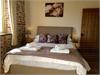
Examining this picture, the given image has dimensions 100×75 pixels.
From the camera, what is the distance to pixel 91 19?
215 inches

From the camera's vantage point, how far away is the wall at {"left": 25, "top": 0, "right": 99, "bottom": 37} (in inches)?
218

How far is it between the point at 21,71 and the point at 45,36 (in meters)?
2.16

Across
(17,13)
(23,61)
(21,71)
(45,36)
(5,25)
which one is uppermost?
(17,13)

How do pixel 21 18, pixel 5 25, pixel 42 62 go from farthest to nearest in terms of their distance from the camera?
pixel 21 18 → pixel 5 25 → pixel 42 62

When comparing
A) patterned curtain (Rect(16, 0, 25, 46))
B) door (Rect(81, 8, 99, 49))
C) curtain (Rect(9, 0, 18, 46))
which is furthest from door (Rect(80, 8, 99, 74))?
curtain (Rect(9, 0, 18, 46))

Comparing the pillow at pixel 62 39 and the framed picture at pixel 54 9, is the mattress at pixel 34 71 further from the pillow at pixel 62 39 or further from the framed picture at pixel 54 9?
the framed picture at pixel 54 9

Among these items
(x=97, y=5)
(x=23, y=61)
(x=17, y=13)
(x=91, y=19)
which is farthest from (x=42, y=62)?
(x=97, y=5)

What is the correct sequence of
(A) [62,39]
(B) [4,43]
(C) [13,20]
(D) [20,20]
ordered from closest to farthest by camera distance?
1. (B) [4,43]
2. (C) [13,20]
3. (A) [62,39]
4. (D) [20,20]

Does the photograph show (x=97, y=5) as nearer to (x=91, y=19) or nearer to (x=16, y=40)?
(x=91, y=19)

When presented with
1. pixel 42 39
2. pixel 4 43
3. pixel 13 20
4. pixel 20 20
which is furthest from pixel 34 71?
pixel 20 20

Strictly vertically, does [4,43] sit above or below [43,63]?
above

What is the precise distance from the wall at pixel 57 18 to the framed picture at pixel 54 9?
0.38 feet

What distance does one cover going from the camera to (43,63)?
3.02 meters

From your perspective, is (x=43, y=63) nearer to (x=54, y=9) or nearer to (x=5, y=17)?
(x=5, y=17)
